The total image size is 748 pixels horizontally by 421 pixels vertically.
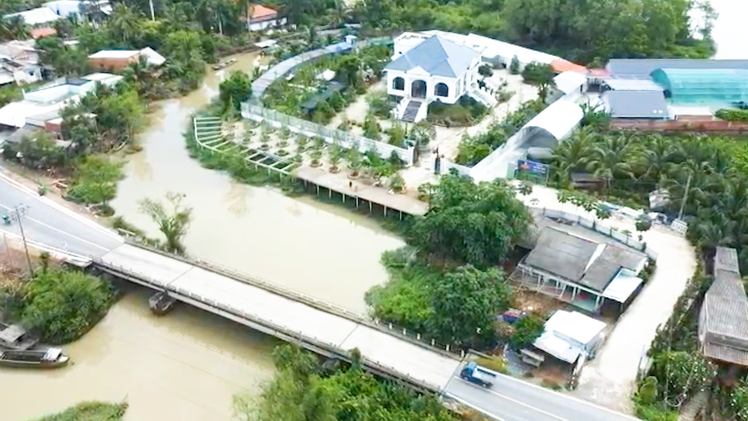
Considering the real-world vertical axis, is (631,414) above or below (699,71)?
below

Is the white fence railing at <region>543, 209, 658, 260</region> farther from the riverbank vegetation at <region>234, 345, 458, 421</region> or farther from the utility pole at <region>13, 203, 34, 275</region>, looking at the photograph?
the utility pole at <region>13, 203, 34, 275</region>

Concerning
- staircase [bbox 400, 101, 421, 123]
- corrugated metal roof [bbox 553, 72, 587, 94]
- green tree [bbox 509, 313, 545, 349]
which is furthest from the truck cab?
corrugated metal roof [bbox 553, 72, 587, 94]

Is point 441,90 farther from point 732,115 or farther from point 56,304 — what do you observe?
point 56,304

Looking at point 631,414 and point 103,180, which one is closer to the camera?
point 631,414

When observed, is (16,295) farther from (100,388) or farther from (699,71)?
(699,71)

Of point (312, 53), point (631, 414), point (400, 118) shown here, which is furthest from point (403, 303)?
point (312, 53)

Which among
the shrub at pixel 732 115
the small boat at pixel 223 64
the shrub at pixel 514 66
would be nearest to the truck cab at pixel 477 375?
the shrub at pixel 732 115
